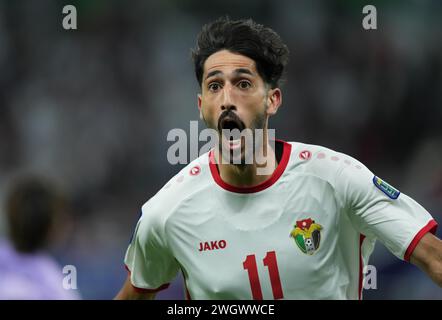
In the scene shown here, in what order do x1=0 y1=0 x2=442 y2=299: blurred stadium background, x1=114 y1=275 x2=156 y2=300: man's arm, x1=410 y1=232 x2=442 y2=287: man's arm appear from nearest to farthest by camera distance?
1. x1=410 y1=232 x2=442 y2=287: man's arm
2. x1=114 y1=275 x2=156 y2=300: man's arm
3. x1=0 y1=0 x2=442 y2=299: blurred stadium background

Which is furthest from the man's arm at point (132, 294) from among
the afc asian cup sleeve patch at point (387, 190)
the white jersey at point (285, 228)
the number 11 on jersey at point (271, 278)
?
the afc asian cup sleeve patch at point (387, 190)

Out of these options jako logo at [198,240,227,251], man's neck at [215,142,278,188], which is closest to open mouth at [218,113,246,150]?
man's neck at [215,142,278,188]

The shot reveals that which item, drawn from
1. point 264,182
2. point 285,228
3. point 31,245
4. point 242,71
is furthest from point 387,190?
point 31,245

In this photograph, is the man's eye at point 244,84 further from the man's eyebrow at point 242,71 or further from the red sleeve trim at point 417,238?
the red sleeve trim at point 417,238

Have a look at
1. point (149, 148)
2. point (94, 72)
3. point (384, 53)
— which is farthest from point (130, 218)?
point (384, 53)

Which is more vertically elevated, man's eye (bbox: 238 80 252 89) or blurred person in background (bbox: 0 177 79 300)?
man's eye (bbox: 238 80 252 89)

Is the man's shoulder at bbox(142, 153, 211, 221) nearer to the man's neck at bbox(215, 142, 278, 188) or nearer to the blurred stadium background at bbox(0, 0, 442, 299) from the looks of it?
the man's neck at bbox(215, 142, 278, 188)

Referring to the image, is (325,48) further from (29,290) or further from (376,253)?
(29,290)

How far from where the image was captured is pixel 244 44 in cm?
491

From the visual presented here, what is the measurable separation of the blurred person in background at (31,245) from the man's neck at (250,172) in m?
0.94

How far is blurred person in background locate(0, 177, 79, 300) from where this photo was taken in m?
4.79

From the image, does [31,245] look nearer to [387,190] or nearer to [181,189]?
[181,189]

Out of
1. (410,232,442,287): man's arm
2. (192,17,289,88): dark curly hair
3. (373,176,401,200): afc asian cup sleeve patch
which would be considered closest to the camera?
(410,232,442,287): man's arm

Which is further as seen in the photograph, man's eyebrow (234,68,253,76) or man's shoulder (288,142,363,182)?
man's eyebrow (234,68,253,76)
